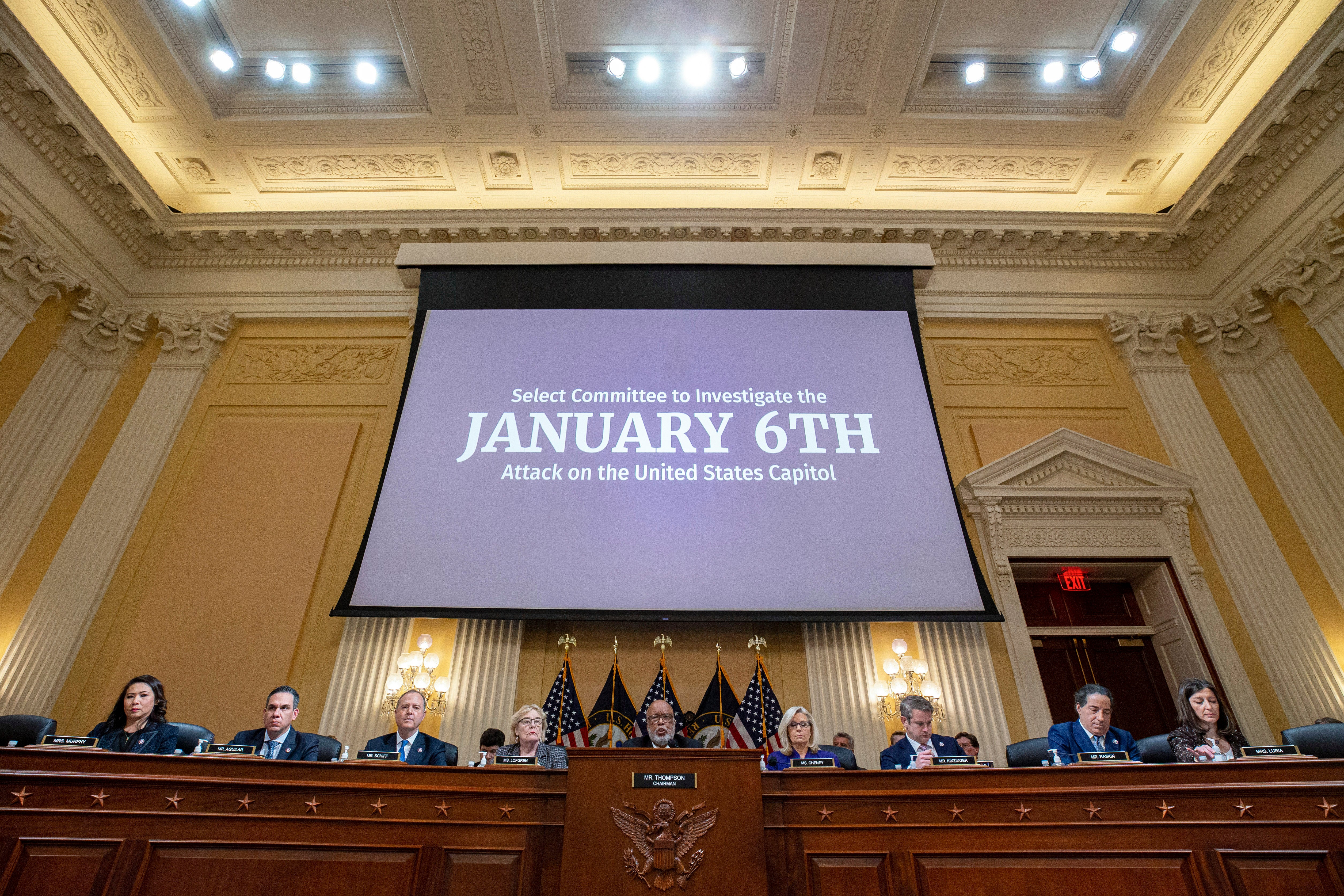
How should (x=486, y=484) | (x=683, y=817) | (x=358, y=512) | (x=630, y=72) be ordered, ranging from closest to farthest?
(x=683, y=817)
(x=486, y=484)
(x=358, y=512)
(x=630, y=72)

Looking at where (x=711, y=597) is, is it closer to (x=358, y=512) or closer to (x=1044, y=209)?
(x=358, y=512)

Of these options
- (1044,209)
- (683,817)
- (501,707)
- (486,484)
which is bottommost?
(683,817)

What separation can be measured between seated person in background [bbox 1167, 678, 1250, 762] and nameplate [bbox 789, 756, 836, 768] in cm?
177

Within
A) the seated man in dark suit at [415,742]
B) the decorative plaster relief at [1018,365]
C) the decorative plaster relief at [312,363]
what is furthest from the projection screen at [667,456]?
the seated man in dark suit at [415,742]

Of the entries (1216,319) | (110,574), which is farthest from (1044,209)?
(110,574)

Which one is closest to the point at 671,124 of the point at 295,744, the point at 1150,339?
the point at 1150,339

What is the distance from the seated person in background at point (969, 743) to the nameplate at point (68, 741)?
15.1 ft

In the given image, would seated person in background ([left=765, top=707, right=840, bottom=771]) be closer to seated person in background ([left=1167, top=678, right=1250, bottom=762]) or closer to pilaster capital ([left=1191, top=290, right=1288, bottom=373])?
seated person in background ([left=1167, top=678, right=1250, bottom=762])

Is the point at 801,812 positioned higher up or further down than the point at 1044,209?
further down

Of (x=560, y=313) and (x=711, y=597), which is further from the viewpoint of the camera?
(x=560, y=313)

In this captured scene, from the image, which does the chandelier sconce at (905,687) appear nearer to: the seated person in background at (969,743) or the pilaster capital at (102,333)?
the seated person in background at (969,743)

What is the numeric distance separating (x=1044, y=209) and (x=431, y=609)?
25.0ft

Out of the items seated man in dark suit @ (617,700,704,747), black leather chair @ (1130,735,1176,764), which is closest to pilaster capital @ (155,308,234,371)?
seated man in dark suit @ (617,700,704,747)

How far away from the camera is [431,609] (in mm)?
4914
